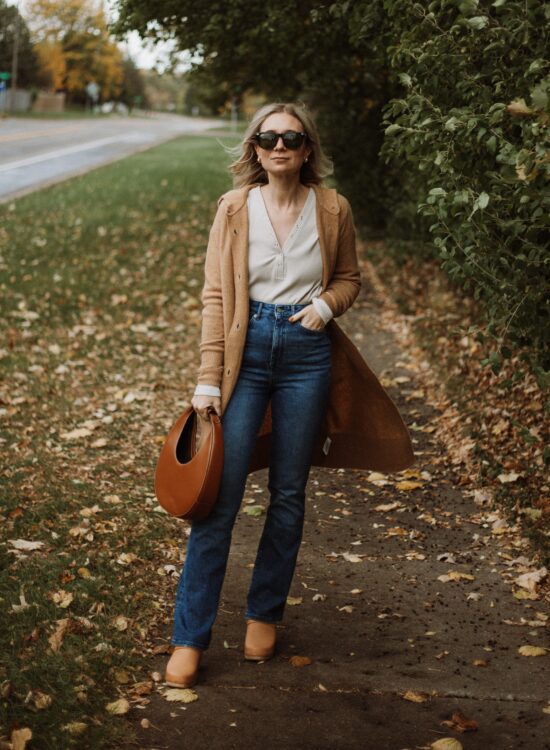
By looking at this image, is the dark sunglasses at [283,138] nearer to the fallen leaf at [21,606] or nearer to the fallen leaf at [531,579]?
the fallen leaf at [21,606]

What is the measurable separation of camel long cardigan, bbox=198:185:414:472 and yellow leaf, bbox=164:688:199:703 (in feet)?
3.03

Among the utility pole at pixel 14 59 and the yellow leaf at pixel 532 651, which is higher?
the utility pole at pixel 14 59

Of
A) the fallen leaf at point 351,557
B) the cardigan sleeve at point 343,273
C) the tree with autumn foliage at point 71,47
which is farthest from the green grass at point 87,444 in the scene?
the tree with autumn foliage at point 71,47

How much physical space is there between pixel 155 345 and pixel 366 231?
6.93 meters

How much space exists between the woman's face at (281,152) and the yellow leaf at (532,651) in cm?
227

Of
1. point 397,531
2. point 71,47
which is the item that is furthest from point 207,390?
point 71,47

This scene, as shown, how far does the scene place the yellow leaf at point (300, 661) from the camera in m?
4.10

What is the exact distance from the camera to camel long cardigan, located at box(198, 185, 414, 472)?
12.3ft

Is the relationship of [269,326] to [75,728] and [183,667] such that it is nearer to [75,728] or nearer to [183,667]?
[183,667]

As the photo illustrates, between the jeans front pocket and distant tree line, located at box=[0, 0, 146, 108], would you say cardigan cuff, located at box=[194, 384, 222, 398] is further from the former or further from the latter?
distant tree line, located at box=[0, 0, 146, 108]

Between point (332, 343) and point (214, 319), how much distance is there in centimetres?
54

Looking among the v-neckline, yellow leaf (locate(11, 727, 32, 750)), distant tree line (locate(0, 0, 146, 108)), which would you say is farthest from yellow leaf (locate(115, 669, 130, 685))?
distant tree line (locate(0, 0, 146, 108))

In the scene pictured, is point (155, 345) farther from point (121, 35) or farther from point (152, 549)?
point (152, 549)

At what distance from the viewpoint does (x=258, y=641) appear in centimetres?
410
